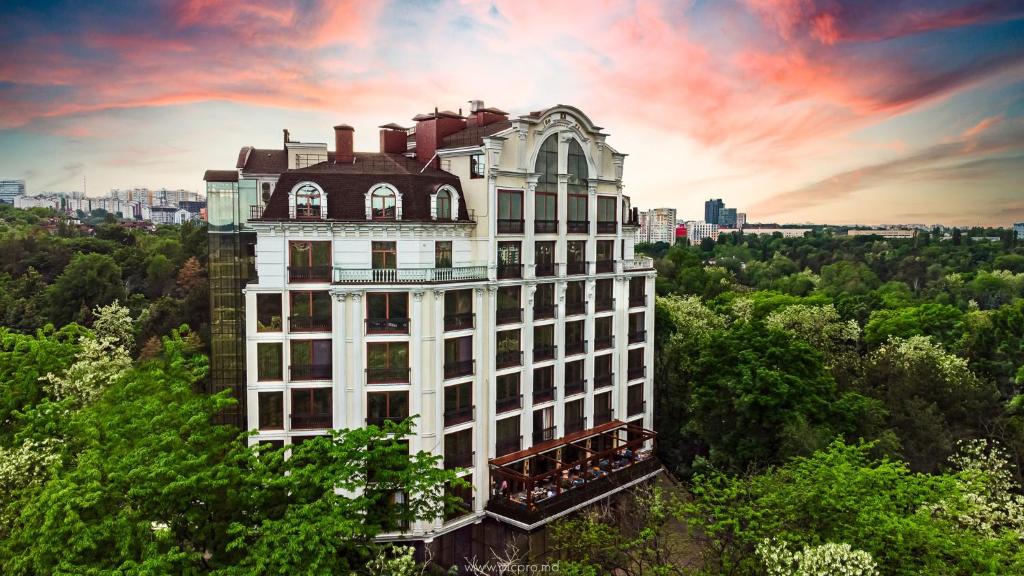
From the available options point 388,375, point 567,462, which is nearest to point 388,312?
point 388,375

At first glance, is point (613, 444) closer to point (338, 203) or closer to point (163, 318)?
point (338, 203)

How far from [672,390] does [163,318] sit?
54.5m

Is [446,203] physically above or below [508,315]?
above

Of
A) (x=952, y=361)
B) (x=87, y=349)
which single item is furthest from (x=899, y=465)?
(x=87, y=349)

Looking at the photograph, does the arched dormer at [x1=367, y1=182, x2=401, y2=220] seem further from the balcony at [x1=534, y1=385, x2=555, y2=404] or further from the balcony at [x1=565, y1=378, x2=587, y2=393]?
the balcony at [x1=565, y1=378, x2=587, y2=393]

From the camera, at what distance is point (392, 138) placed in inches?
1757

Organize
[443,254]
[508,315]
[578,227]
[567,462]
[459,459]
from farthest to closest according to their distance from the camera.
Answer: [578,227] < [567,462] < [508,315] < [443,254] < [459,459]

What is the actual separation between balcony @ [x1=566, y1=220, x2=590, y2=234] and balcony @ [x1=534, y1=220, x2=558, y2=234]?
1099mm

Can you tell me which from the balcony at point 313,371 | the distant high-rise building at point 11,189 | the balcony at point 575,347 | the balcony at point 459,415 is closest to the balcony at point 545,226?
the balcony at point 575,347

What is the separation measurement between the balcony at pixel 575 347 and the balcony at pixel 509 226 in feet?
27.0

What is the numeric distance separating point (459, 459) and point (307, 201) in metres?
16.1

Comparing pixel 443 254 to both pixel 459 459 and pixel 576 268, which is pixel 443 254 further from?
pixel 459 459

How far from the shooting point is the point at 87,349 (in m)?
44.0

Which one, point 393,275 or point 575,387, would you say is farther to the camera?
point 575,387
